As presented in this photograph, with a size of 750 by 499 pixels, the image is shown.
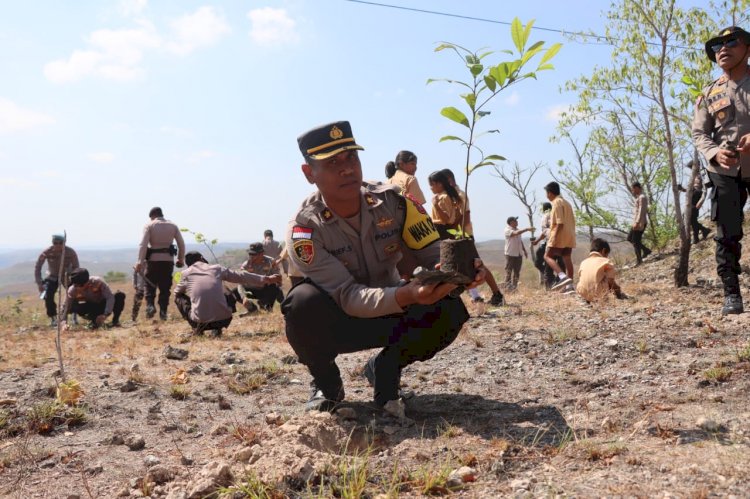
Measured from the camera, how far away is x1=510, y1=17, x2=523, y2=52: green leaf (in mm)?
2225

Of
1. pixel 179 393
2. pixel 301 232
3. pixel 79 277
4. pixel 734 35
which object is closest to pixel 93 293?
pixel 79 277

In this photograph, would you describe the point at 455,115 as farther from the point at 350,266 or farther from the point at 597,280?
the point at 597,280

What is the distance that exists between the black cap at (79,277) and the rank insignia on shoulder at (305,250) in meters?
6.57

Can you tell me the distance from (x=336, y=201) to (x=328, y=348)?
0.69 m

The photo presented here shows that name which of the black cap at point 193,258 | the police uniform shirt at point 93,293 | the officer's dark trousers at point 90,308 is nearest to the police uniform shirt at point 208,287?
the black cap at point 193,258

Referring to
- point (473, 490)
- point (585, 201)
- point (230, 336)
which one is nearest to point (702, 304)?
point (473, 490)

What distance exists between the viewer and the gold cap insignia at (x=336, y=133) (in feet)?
8.57

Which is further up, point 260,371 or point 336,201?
point 336,201

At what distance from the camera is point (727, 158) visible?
11.8 ft

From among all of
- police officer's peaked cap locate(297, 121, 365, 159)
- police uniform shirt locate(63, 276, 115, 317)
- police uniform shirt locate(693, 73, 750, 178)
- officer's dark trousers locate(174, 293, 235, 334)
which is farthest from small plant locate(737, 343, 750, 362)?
police uniform shirt locate(63, 276, 115, 317)

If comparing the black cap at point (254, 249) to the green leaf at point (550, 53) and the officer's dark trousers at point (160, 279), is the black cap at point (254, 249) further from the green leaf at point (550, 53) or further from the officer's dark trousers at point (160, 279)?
the green leaf at point (550, 53)

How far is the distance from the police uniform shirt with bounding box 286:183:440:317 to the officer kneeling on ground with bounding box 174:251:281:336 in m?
3.46

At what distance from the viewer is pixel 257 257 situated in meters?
8.85

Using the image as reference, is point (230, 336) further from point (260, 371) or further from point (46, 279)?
point (46, 279)
